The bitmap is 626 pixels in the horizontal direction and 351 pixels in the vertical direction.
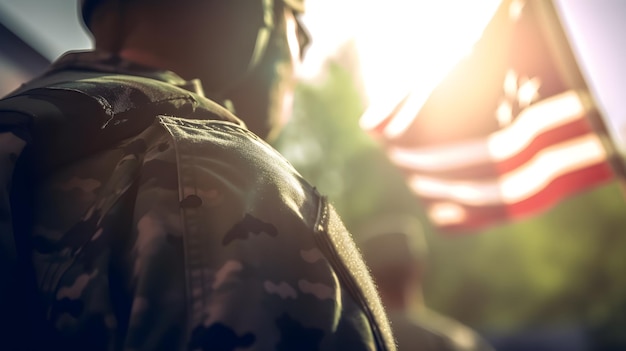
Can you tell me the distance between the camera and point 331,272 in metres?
0.75

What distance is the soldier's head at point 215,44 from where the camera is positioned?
1303 mm

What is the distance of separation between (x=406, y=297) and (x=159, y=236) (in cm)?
276

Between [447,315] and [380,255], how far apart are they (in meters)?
13.7

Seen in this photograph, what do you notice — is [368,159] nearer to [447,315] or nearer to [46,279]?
[447,315]

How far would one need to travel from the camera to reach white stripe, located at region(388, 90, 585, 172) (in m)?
3.39

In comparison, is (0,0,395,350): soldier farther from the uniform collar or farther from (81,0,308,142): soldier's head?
(81,0,308,142): soldier's head

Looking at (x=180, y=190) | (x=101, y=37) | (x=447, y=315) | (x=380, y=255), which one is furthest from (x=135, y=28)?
(x=447, y=315)

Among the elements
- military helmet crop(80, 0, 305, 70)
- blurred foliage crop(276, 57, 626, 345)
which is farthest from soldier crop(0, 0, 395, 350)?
blurred foliage crop(276, 57, 626, 345)

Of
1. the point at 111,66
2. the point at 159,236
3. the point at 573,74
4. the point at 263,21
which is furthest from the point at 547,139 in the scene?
the point at 159,236

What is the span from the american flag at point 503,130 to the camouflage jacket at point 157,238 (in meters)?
2.67

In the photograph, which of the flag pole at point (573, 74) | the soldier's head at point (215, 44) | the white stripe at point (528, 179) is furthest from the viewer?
the white stripe at point (528, 179)

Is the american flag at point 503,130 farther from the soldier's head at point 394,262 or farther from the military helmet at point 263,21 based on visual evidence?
the military helmet at point 263,21

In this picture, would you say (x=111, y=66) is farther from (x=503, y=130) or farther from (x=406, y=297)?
(x=503, y=130)

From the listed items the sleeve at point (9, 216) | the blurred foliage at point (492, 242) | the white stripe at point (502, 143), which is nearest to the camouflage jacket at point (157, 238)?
the sleeve at point (9, 216)
